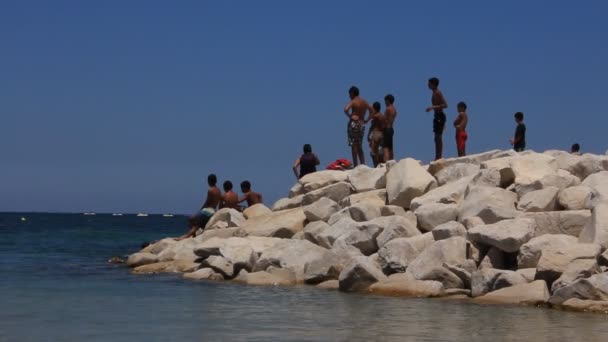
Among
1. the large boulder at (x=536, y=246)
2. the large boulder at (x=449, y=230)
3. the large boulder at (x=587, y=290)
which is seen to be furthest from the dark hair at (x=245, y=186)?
the large boulder at (x=587, y=290)

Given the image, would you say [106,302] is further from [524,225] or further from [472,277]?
[524,225]

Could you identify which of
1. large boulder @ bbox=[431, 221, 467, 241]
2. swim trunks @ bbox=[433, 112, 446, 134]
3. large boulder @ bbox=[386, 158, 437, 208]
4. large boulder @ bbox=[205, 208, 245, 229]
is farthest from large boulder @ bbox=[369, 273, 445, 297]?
swim trunks @ bbox=[433, 112, 446, 134]

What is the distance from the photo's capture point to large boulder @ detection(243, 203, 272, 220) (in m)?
20.2

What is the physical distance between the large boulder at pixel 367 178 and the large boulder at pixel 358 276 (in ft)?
13.6

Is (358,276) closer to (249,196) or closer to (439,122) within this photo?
(439,122)

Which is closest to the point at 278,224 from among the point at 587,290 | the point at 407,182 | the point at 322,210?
the point at 322,210

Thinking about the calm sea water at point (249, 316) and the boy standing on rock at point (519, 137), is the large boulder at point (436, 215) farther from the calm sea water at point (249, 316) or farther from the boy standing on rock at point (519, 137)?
the boy standing on rock at point (519, 137)

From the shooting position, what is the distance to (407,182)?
17.3m

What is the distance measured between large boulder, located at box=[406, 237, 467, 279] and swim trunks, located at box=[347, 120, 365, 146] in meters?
6.78

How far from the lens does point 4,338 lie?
1009 cm

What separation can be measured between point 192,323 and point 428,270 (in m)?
4.25

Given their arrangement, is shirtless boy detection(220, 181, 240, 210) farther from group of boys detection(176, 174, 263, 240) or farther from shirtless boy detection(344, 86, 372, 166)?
shirtless boy detection(344, 86, 372, 166)

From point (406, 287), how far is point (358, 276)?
86 centimetres

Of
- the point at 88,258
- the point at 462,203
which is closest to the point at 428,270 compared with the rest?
the point at 462,203
